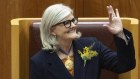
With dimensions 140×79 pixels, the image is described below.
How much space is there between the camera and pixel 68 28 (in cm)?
170

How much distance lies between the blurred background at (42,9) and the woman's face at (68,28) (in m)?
0.82

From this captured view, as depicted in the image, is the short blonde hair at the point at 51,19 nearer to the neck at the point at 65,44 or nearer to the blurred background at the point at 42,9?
the neck at the point at 65,44

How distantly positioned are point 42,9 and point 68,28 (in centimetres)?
86

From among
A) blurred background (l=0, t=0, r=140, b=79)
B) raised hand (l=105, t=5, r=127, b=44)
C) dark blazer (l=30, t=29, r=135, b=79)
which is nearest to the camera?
raised hand (l=105, t=5, r=127, b=44)

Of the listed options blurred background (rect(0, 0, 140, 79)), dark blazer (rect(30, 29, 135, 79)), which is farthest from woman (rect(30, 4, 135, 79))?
blurred background (rect(0, 0, 140, 79))

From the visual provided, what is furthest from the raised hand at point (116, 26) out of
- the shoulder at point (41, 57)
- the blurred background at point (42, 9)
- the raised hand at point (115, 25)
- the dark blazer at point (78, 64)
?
the blurred background at point (42, 9)

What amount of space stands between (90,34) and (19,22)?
13.6 inches

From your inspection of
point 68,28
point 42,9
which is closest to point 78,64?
point 68,28

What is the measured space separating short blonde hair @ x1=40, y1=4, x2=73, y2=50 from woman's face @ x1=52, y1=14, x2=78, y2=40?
2 cm

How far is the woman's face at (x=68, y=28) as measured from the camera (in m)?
1.69

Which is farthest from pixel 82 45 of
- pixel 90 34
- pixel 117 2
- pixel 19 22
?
pixel 117 2

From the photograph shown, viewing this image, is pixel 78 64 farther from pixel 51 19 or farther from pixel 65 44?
pixel 51 19

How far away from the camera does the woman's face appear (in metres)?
1.69

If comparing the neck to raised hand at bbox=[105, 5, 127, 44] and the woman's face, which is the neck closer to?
the woman's face
